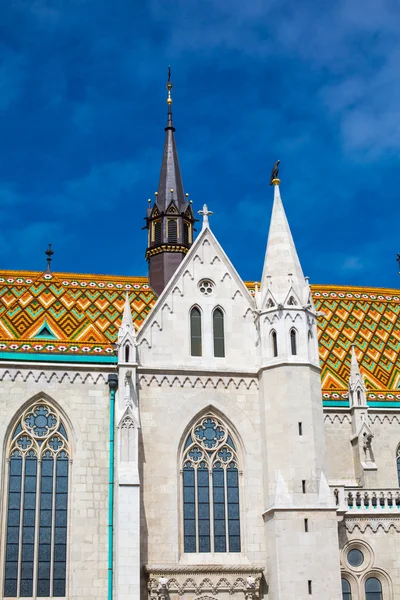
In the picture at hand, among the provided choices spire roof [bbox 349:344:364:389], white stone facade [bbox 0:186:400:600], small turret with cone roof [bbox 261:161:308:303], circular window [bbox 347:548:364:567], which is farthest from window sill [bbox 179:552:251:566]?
small turret with cone roof [bbox 261:161:308:303]

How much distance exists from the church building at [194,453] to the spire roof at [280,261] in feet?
0.19

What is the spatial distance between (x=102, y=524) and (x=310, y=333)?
9.12 meters

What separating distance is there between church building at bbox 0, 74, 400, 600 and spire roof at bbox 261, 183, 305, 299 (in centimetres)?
6

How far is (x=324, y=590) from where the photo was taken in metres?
26.5

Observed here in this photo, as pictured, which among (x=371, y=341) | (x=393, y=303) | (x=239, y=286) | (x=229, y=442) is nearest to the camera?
(x=229, y=442)

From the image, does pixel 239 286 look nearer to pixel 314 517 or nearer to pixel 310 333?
pixel 310 333

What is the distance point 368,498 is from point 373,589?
2.81 m

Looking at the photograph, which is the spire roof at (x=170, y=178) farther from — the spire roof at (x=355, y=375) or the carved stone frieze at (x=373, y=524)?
the carved stone frieze at (x=373, y=524)

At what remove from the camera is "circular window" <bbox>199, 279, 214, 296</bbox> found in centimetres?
3103

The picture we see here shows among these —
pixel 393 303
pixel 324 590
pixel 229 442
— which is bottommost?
pixel 324 590

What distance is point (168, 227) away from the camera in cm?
3822

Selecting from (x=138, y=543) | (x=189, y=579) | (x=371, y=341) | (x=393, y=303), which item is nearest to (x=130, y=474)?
(x=138, y=543)

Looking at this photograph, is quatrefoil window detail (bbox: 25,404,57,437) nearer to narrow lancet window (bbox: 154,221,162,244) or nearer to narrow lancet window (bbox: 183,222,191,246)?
narrow lancet window (bbox: 154,221,162,244)

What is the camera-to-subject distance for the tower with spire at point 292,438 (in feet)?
87.7
